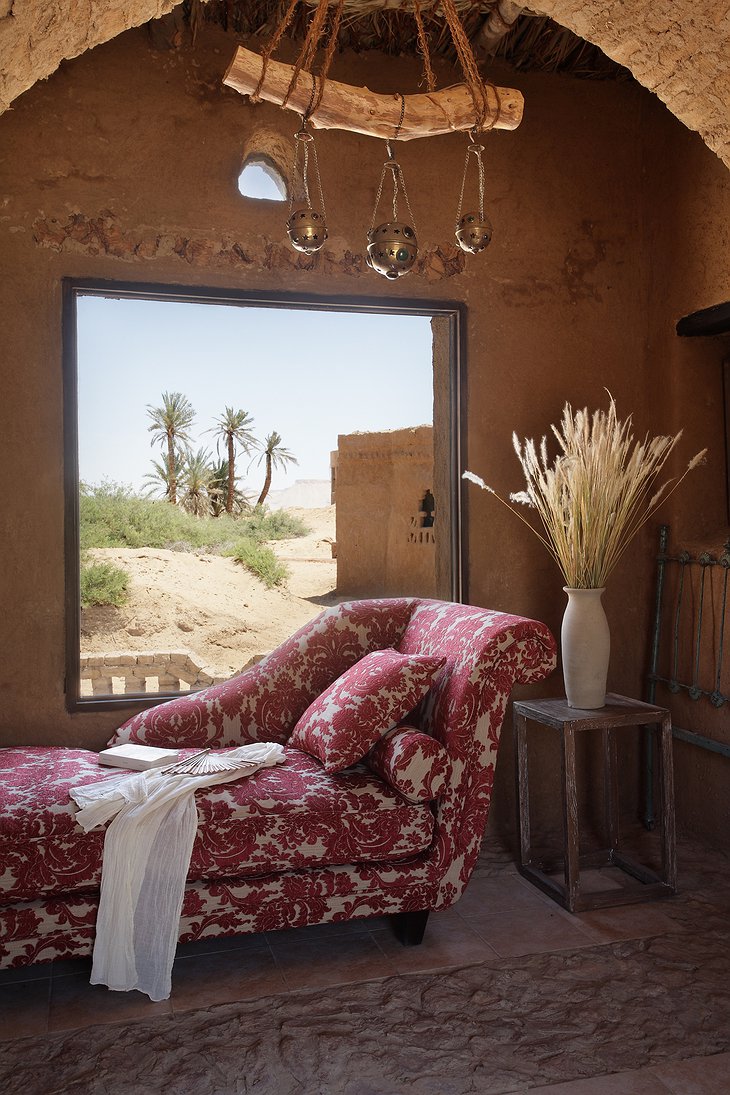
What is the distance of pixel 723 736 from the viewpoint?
10.9ft

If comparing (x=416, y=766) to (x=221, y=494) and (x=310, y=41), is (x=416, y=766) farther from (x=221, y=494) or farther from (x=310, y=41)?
(x=310, y=41)

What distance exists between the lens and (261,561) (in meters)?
3.45

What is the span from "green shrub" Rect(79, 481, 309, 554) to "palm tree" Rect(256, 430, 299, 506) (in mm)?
97

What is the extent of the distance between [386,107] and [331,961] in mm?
2484

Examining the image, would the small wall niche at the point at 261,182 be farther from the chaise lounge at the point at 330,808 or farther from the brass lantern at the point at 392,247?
the chaise lounge at the point at 330,808

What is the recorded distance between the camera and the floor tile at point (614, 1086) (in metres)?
1.90

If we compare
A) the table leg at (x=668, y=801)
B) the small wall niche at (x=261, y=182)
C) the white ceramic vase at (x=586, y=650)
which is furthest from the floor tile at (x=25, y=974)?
the small wall niche at (x=261, y=182)

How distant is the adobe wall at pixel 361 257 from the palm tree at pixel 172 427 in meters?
0.37

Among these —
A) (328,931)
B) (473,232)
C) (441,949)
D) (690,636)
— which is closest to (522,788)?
(441,949)

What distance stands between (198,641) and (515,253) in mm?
2047

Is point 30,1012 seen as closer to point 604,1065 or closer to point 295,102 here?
point 604,1065

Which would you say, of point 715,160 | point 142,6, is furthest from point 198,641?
point 715,160

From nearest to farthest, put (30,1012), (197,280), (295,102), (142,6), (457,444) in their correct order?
(142,6) < (30,1012) < (295,102) < (197,280) < (457,444)

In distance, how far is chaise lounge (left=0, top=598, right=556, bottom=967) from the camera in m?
2.24
